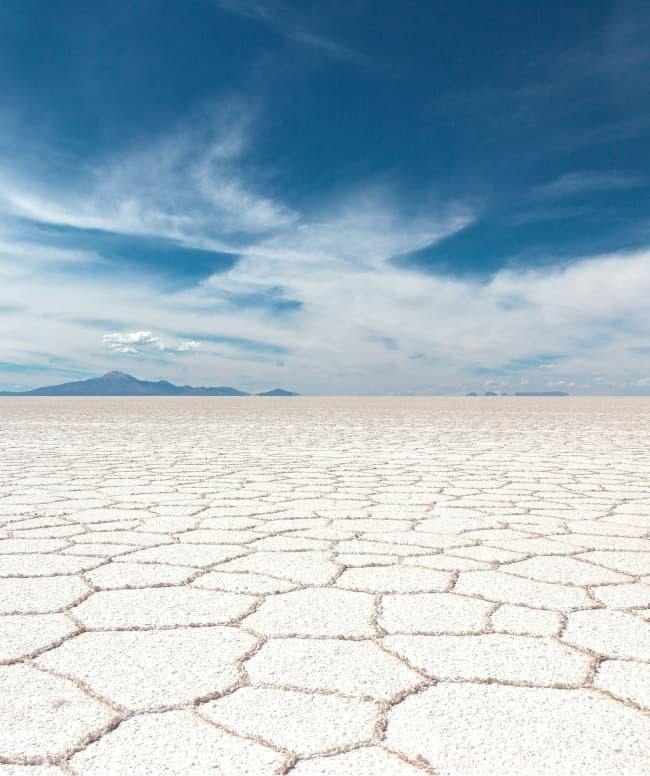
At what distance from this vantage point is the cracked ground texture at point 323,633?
0.91 metres

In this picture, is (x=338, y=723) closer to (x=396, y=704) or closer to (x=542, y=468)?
(x=396, y=704)

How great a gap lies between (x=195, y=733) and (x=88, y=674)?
0.92 ft

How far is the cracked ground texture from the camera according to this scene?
2.99 ft

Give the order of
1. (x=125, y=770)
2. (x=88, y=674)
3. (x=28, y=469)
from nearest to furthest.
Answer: (x=125, y=770) → (x=88, y=674) → (x=28, y=469)

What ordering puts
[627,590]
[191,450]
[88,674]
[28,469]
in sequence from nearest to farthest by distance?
[88,674], [627,590], [28,469], [191,450]

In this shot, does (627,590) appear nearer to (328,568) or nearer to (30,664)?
(328,568)

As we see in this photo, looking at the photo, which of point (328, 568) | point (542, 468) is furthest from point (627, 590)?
point (542, 468)

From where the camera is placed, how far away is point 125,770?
33.6 inches

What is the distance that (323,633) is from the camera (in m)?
1.33

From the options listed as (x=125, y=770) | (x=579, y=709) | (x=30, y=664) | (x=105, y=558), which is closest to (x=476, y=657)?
(x=579, y=709)

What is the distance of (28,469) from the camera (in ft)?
13.0

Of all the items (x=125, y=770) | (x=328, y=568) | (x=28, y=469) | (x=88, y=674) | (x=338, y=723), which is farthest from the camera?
(x=28, y=469)

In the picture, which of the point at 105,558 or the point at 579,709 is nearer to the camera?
the point at 579,709

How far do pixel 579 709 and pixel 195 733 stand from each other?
1.79 ft
